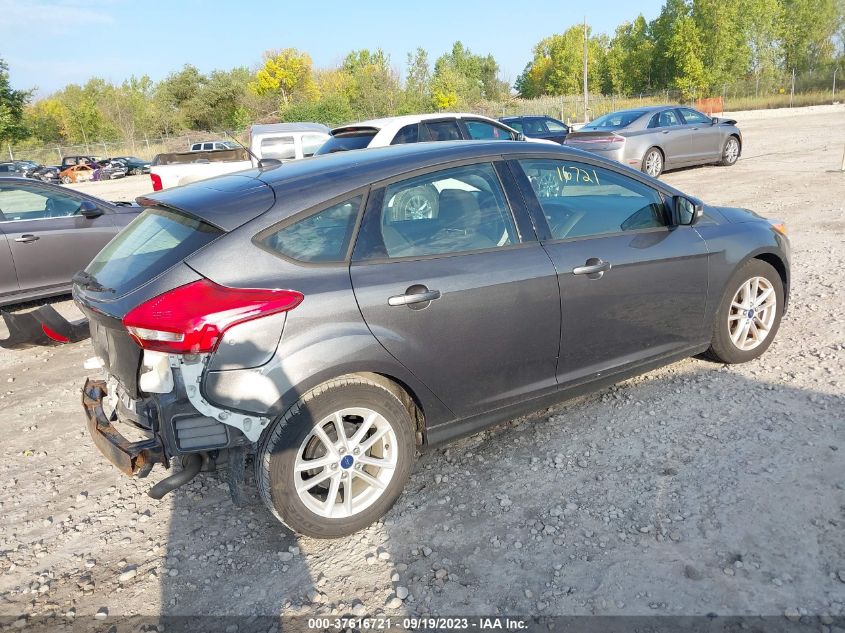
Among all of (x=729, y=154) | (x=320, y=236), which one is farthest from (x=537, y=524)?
(x=729, y=154)

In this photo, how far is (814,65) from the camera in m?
62.3

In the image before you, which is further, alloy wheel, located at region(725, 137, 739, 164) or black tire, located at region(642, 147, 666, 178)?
alloy wheel, located at region(725, 137, 739, 164)

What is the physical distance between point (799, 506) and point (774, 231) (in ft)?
7.35

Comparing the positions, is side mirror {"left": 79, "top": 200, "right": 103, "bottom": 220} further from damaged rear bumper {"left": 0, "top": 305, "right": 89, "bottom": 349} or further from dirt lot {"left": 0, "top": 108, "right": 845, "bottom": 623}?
dirt lot {"left": 0, "top": 108, "right": 845, "bottom": 623}

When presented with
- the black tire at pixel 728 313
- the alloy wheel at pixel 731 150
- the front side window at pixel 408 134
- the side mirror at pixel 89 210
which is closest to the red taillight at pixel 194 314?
the black tire at pixel 728 313

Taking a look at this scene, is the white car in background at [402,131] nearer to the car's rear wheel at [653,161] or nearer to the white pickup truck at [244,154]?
the white pickup truck at [244,154]

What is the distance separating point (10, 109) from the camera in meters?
46.1

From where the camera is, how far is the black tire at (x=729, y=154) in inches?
610

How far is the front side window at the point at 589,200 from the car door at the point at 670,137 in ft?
35.3

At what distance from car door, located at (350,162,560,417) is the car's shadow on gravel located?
0.48m

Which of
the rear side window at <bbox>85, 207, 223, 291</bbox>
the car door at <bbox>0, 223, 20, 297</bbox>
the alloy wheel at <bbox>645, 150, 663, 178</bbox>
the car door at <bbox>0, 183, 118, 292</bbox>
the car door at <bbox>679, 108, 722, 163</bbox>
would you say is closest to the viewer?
the rear side window at <bbox>85, 207, 223, 291</bbox>

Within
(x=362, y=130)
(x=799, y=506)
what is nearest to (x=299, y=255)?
(x=799, y=506)

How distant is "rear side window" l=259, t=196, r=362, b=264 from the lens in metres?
2.89

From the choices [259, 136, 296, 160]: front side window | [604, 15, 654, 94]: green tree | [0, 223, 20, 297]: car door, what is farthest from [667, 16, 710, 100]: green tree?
[0, 223, 20, 297]: car door
